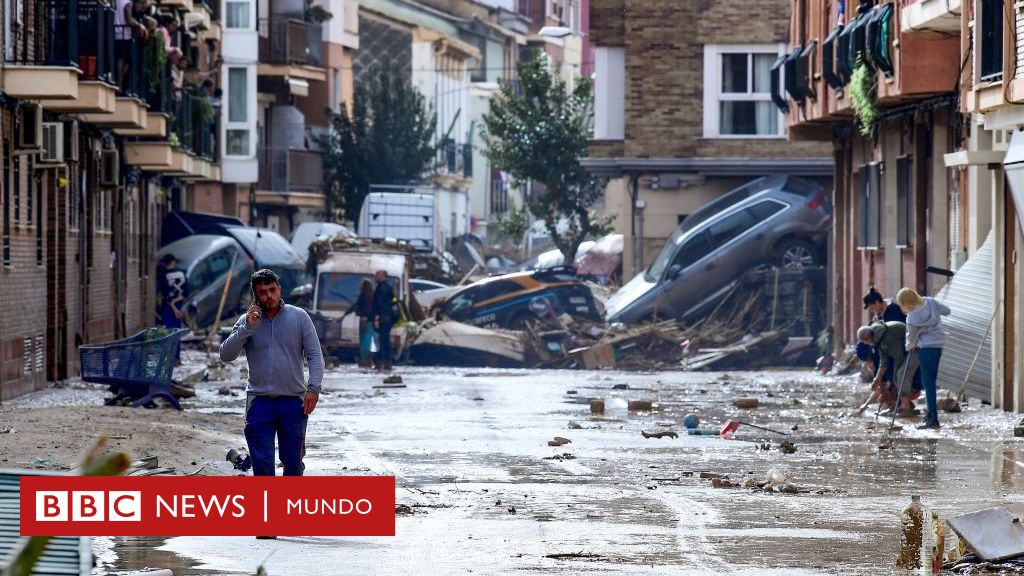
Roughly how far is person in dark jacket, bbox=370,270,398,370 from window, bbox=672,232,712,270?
289 inches

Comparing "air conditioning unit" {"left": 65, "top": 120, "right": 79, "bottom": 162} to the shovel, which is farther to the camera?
"air conditioning unit" {"left": 65, "top": 120, "right": 79, "bottom": 162}

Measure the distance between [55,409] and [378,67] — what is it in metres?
62.4

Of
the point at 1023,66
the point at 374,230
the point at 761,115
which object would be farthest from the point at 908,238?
the point at 374,230

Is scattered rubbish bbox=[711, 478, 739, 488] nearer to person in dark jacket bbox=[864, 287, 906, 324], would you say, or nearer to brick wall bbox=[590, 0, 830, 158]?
person in dark jacket bbox=[864, 287, 906, 324]

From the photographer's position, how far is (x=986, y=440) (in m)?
19.6

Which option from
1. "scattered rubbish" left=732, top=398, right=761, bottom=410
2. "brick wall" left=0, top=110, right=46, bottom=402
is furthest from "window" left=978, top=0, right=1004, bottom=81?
"brick wall" left=0, top=110, right=46, bottom=402

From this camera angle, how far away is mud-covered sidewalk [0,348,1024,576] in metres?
11.1

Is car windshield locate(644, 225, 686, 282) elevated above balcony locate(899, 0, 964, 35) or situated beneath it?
situated beneath

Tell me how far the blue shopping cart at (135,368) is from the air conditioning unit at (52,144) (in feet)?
21.5

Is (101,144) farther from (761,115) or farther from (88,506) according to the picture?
(88,506)

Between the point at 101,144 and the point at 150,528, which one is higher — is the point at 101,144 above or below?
above

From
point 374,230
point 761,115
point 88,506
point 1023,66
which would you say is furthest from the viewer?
point 374,230

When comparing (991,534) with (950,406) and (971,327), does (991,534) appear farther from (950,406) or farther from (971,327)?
(971,327)

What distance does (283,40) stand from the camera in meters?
61.9
